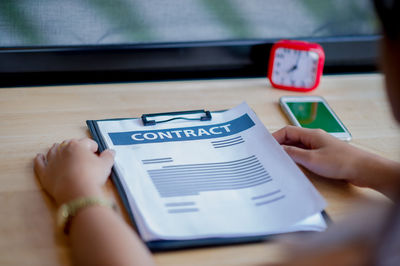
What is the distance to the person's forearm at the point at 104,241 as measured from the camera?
2.11ft

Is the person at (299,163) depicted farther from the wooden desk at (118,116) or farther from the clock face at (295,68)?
the clock face at (295,68)

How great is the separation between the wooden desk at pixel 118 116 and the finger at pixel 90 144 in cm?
7

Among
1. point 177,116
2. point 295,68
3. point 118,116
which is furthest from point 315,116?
point 118,116

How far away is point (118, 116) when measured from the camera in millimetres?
1005

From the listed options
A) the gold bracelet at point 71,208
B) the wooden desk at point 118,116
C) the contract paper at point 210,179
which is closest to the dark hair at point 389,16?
the wooden desk at point 118,116

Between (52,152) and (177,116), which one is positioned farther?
(177,116)

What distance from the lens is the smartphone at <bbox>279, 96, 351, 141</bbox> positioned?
1019 millimetres

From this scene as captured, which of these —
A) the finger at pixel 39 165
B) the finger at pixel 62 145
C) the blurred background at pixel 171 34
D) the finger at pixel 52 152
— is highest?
the blurred background at pixel 171 34

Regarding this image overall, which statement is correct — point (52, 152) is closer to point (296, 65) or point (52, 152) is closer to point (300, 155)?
point (300, 155)

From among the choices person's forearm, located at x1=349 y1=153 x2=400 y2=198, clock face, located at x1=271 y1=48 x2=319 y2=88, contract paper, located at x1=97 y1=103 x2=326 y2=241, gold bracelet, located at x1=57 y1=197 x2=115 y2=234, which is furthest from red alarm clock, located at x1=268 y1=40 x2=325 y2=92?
gold bracelet, located at x1=57 y1=197 x2=115 y2=234

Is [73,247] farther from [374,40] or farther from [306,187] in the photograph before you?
[374,40]

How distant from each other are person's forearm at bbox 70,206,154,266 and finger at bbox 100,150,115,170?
0.12 m

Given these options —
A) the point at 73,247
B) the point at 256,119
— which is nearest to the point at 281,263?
the point at 73,247

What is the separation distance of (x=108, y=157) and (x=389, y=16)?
1.51ft
